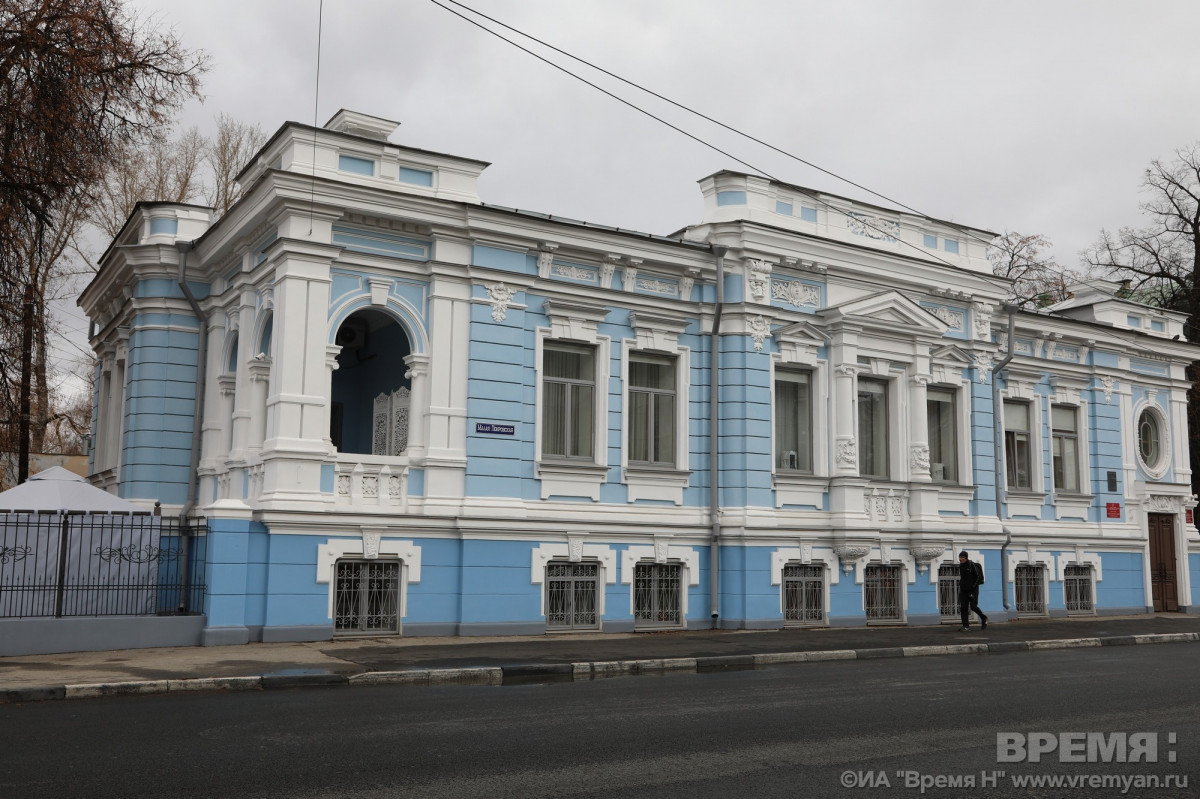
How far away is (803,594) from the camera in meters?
19.6

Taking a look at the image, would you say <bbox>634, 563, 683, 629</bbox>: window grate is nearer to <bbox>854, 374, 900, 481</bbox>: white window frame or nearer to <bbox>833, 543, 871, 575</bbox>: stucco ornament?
<bbox>833, 543, 871, 575</bbox>: stucco ornament

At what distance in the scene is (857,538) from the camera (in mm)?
19703

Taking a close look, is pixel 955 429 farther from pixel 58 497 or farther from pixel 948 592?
pixel 58 497

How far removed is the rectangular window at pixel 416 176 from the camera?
1695 centimetres

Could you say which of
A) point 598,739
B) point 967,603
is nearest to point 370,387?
point 967,603

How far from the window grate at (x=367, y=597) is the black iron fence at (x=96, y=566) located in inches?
77.2

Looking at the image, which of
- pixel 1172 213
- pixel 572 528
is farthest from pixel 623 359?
pixel 1172 213

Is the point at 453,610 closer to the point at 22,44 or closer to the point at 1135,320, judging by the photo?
the point at 22,44

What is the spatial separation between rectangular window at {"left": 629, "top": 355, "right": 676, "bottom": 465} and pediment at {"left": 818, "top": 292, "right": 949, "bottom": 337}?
10.6 ft

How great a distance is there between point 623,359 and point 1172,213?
24830 mm

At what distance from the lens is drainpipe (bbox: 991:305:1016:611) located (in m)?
22.3

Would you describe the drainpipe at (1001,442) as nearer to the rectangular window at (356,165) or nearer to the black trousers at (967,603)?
the black trousers at (967,603)

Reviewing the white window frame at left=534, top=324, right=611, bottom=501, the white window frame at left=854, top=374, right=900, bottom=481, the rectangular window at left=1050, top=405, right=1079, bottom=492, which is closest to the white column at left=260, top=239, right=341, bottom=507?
the white window frame at left=534, top=324, right=611, bottom=501

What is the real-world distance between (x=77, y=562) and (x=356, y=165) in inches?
269
